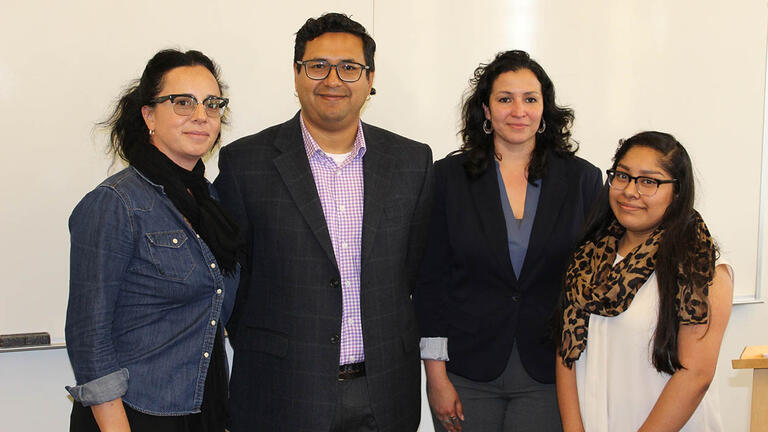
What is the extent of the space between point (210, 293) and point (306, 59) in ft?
2.59

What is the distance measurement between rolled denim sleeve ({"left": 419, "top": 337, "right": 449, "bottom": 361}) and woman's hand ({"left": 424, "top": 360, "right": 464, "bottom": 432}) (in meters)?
0.03

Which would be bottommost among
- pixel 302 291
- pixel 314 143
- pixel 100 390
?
pixel 100 390

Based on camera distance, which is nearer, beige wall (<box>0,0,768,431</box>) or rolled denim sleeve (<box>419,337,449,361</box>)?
rolled denim sleeve (<box>419,337,449,361</box>)

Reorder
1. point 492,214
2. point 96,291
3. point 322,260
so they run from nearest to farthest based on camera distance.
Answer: point 96,291, point 322,260, point 492,214

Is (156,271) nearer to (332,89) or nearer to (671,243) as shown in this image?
(332,89)

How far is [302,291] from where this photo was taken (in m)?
2.01

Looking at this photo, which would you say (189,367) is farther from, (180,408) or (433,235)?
(433,235)

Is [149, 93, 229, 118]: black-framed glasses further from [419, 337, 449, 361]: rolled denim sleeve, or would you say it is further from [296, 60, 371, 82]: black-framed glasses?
[419, 337, 449, 361]: rolled denim sleeve

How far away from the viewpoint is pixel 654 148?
1.90 m

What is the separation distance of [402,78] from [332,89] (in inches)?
37.6

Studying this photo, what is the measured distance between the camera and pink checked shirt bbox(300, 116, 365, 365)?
6.72 feet

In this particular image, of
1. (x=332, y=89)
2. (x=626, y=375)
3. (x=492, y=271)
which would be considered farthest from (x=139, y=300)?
(x=626, y=375)

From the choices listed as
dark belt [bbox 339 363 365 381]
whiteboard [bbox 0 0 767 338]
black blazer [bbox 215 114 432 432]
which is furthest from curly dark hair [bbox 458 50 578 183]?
dark belt [bbox 339 363 365 381]

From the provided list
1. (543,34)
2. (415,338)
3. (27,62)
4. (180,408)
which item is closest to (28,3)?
(27,62)
